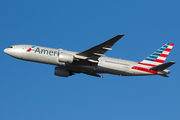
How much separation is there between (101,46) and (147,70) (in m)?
9.96

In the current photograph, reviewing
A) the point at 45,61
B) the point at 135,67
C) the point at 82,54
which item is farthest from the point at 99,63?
the point at 45,61

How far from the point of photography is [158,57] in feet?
151

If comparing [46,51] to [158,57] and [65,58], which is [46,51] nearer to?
[65,58]

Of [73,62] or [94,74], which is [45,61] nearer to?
[73,62]

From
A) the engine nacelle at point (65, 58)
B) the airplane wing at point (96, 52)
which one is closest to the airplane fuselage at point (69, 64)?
the engine nacelle at point (65, 58)

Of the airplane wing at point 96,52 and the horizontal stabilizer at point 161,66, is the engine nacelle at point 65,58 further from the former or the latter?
the horizontal stabilizer at point 161,66

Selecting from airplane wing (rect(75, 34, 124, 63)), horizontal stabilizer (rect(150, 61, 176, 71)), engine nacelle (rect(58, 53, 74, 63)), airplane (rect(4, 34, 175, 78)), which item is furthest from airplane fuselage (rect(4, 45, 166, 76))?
airplane wing (rect(75, 34, 124, 63))

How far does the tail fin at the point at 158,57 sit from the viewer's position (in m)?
45.4

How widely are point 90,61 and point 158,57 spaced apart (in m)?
Answer: 12.6

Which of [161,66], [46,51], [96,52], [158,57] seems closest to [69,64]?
[46,51]

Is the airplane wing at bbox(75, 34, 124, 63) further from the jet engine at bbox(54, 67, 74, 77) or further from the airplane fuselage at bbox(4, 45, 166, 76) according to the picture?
the jet engine at bbox(54, 67, 74, 77)

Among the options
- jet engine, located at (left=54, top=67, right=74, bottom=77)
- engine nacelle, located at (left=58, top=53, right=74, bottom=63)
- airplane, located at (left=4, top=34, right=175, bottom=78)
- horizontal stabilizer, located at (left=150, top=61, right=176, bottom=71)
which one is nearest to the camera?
horizontal stabilizer, located at (left=150, top=61, right=176, bottom=71)

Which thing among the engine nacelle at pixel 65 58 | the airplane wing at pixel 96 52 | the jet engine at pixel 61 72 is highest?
the airplane wing at pixel 96 52

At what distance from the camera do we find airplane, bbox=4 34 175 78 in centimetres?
4169
